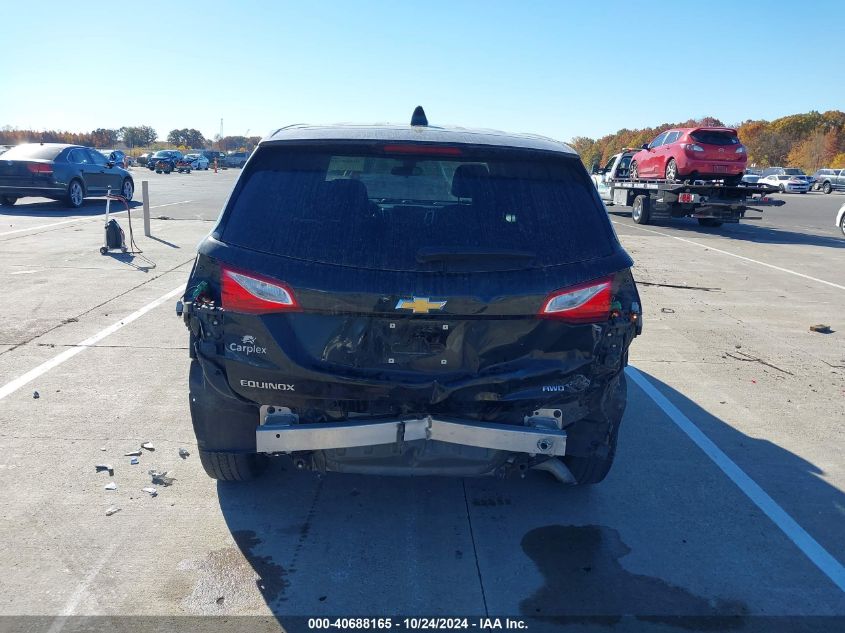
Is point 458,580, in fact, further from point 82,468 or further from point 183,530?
point 82,468

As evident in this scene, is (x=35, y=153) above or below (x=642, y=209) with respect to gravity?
above

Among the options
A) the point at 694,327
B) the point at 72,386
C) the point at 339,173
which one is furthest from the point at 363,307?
the point at 694,327

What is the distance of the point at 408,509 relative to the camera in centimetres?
414

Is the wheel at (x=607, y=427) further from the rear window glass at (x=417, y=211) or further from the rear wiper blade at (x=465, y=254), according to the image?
the rear wiper blade at (x=465, y=254)

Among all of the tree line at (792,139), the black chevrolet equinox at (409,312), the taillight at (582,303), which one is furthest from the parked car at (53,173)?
the tree line at (792,139)

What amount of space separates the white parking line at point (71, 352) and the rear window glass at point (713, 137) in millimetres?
15680

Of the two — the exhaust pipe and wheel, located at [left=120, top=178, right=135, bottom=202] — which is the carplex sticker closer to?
the exhaust pipe

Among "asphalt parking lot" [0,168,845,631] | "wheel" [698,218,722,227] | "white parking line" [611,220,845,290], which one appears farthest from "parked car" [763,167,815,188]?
"asphalt parking lot" [0,168,845,631]

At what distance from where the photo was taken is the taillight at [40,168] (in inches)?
775

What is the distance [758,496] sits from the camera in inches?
175

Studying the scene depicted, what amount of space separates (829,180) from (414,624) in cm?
5716

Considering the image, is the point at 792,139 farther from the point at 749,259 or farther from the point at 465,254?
the point at 465,254

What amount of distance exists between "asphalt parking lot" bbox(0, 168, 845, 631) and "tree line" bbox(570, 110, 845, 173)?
70.3 meters

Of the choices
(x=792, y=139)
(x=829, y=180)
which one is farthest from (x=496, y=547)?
(x=792, y=139)
